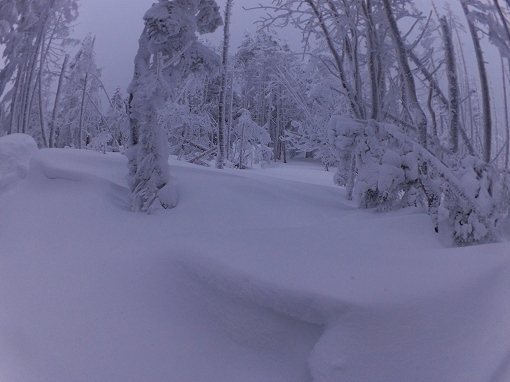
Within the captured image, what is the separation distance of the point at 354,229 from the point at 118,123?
2933mm

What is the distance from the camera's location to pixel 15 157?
329 cm

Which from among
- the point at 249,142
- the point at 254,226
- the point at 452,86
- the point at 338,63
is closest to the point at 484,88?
the point at 452,86

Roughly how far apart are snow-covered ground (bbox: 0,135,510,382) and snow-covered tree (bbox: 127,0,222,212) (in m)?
0.67

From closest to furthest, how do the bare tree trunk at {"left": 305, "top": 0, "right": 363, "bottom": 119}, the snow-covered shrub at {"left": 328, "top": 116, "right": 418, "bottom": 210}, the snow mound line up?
1. the snow-covered shrub at {"left": 328, "top": 116, "right": 418, "bottom": 210}
2. the snow mound
3. the bare tree trunk at {"left": 305, "top": 0, "right": 363, "bottom": 119}

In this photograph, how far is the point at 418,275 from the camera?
4.91 ft

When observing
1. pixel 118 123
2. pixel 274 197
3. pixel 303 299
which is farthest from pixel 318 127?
pixel 303 299

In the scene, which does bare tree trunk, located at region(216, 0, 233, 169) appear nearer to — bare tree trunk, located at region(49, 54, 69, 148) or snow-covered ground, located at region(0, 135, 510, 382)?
bare tree trunk, located at region(49, 54, 69, 148)

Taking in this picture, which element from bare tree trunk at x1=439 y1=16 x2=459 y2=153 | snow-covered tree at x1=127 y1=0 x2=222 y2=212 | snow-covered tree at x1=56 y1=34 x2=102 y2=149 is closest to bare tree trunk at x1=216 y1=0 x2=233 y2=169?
snow-covered tree at x1=127 y1=0 x2=222 y2=212

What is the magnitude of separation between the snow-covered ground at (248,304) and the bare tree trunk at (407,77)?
3.65 ft

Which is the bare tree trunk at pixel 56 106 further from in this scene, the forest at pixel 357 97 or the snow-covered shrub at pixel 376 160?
the snow-covered shrub at pixel 376 160

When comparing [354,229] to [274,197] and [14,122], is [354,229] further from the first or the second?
[14,122]

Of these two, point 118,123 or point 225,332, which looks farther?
point 118,123

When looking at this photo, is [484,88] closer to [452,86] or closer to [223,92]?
[452,86]

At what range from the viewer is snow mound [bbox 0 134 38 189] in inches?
120
